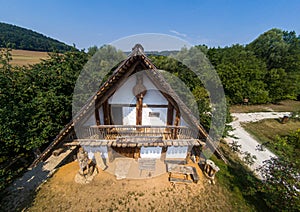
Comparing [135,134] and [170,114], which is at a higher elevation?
[170,114]

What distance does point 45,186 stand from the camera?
27.2ft

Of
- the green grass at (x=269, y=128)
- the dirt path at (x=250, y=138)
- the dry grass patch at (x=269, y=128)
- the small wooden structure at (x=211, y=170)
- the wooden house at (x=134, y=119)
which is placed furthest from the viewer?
the dry grass patch at (x=269, y=128)

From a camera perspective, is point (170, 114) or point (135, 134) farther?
point (135, 134)

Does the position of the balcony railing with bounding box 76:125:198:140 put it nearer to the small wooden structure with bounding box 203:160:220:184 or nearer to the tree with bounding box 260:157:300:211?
the small wooden structure with bounding box 203:160:220:184

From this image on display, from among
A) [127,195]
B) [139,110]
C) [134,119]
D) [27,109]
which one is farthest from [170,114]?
[27,109]

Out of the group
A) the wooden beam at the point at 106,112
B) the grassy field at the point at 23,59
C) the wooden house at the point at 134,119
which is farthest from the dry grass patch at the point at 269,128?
the grassy field at the point at 23,59

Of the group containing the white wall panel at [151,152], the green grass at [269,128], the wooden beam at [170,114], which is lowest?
the green grass at [269,128]

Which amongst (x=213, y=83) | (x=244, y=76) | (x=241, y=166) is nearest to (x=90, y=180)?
(x=241, y=166)

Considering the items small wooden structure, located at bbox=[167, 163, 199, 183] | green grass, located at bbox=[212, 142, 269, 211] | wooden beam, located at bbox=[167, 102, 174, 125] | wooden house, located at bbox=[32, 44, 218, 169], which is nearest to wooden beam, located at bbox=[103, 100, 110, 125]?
wooden house, located at bbox=[32, 44, 218, 169]

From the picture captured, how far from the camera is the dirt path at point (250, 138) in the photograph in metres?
13.1

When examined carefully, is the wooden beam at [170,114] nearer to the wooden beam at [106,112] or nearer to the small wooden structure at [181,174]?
the small wooden structure at [181,174]

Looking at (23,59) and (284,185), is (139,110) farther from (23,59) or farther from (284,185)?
(23,59)

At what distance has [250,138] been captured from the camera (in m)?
16.4

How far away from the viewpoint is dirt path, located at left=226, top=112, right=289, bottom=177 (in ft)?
43.0
